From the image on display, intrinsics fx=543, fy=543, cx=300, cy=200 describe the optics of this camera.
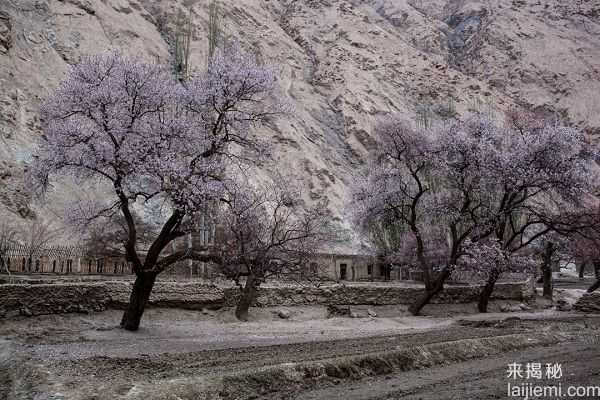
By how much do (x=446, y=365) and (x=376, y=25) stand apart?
222 ft

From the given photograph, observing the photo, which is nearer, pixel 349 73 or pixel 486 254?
pixel 486 254

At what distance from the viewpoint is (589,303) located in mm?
25234

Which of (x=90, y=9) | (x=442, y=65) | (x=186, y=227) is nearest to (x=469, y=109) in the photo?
(x=442, y=65)

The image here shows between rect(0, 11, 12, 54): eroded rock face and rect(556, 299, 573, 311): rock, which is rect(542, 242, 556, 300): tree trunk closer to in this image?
rect(556, 299, 573, 311): rock

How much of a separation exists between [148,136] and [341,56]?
52.4 meters

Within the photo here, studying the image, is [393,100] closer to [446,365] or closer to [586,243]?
[586,243]

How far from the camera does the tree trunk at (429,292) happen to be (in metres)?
23.2

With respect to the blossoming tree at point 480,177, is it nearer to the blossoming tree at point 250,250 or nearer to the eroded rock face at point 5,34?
the blossoming tree at point 250,250

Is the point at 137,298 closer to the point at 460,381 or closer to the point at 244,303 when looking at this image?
the point at 244,303

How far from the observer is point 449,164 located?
23.4m

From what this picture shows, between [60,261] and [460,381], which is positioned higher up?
[60,261]

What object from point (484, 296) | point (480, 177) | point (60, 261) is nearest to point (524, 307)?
point (484, 296)

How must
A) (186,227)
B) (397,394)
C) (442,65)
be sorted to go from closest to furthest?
(397,394)
(186,227)
(442,65)

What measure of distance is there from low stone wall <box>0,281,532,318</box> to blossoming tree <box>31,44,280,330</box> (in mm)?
2151
